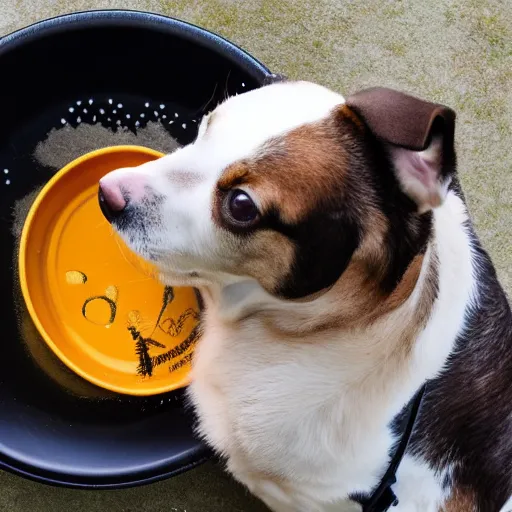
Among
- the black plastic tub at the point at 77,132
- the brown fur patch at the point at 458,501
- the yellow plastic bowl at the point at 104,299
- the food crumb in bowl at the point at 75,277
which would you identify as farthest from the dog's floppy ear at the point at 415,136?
the food crumb in bowl at the point at 75,277

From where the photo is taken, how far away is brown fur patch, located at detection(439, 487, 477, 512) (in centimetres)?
188

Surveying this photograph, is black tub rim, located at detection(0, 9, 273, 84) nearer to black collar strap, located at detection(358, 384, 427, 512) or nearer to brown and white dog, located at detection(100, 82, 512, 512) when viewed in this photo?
brown and white dog, located at detection(100, 82, 512, 512)

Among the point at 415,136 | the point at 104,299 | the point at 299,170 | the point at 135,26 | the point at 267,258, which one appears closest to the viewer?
the point at 415,136

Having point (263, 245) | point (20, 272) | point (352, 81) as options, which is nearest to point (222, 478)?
point (20, 272)

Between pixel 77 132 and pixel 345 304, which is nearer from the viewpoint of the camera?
pixel 345 304

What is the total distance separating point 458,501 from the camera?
6.18 feet

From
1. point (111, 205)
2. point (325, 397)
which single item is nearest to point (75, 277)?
point (111, 205)

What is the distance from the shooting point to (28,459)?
7.47ft

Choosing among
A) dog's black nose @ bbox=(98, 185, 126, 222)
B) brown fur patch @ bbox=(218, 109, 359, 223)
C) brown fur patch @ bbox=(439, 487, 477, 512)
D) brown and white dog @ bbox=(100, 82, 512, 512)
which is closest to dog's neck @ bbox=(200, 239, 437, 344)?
brown and white dog @ bbox=(100, 82, 512, 512)

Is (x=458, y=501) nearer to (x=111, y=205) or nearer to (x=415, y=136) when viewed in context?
(x=415, y=136)

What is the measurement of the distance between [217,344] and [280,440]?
1.12 ft

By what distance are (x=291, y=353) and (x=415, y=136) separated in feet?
2.47

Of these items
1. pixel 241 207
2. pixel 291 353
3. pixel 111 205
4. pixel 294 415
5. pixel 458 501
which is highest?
pixel 241 207

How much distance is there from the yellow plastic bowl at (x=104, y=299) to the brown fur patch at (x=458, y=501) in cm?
104
